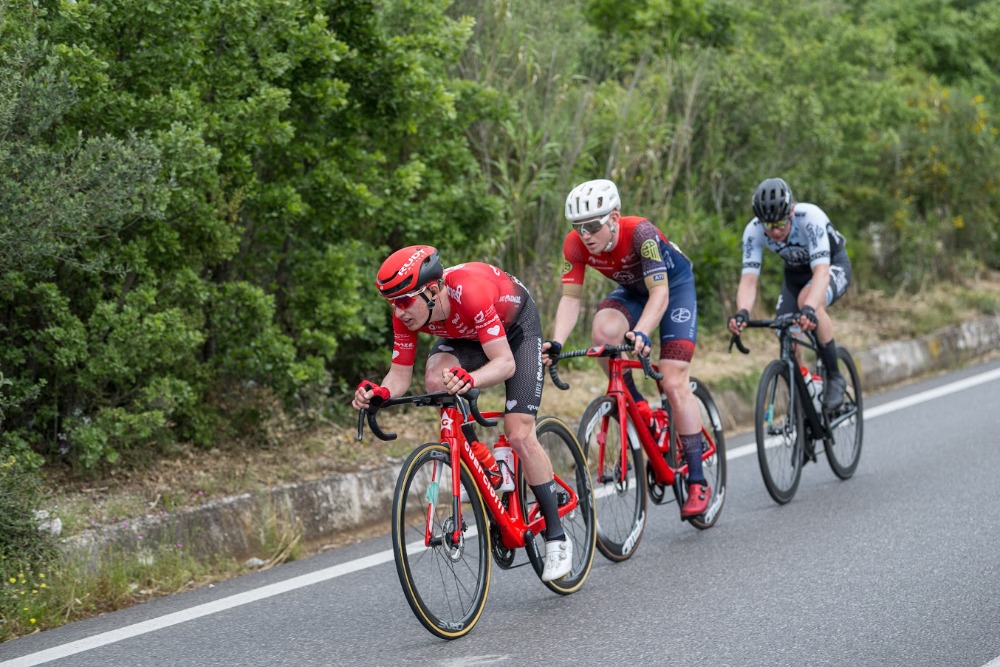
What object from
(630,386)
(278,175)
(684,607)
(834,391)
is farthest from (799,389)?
(278,175)

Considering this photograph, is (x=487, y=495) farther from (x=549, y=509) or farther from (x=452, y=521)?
(x=549, y=509)

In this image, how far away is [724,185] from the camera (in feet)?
45.4

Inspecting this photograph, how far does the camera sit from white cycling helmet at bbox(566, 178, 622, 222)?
6.60 metres

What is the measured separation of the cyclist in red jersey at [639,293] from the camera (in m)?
6.66

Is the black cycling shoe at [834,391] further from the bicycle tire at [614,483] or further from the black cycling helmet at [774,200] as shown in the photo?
the bicycle tire at [614,483]

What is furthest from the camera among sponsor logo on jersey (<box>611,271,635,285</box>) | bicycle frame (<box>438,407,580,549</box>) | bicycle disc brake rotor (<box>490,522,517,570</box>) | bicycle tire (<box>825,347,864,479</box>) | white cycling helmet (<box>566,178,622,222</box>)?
bicycle tire (<box>825,347,864,479</box>)

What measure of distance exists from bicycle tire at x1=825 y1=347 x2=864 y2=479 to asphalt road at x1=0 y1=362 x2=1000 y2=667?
24.3 inches

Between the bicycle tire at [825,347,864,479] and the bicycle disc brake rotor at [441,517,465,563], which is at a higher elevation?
the bicycle disc brake rotor at [441,517,465,563]

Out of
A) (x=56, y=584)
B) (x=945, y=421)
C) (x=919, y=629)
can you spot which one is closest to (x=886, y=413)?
(x=945, y=421)

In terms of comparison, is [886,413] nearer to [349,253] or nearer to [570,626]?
[349,253]

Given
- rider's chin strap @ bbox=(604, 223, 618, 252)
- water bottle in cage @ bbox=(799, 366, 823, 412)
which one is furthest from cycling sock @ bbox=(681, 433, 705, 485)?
water bottle in cage @ bbox=(799, 366, 823, 412)

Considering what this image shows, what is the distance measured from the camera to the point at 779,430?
7941 mm

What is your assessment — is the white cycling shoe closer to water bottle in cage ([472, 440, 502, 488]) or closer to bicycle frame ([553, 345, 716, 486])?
water bottle in cage ([472, 440, 502, 488])

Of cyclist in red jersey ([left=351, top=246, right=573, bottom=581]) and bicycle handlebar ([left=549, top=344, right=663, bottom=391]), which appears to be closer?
cyclist in red jersey ([left=351, top=246, right=573, bottom=581])
